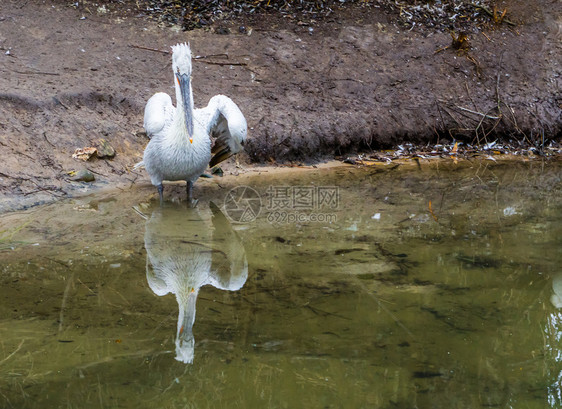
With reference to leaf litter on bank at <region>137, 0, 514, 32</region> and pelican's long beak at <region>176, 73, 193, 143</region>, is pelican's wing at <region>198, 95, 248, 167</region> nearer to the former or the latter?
pelican's long beak at <region>176, 73, 193, 143</region>

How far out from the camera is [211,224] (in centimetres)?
505

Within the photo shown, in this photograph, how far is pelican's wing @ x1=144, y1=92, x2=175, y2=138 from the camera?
5.12 metres

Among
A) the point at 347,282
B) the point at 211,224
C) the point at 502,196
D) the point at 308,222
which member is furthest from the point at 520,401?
the point at 502,196

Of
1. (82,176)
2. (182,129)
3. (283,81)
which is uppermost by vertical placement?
(182,129)

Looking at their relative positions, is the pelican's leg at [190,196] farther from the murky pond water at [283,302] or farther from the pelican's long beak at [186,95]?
the pelican's long beak at [186,95]

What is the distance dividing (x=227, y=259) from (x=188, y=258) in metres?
0.27

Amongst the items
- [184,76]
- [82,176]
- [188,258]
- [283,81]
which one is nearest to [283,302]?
[188,258]

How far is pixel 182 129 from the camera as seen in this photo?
198 inches

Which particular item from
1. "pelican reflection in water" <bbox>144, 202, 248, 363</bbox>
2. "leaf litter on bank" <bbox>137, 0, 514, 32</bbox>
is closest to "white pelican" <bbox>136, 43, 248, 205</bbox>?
"pelican reflection in water" <bbox>144, 202, 248, 363</bbox>

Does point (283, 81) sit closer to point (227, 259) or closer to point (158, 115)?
point (158, 115)

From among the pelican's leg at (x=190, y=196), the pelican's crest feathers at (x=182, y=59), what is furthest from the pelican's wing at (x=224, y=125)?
the pelican's crest feathers at (x=182, y=59)

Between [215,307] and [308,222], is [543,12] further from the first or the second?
[215,307]

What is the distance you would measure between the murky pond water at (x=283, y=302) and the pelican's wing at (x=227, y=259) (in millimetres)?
16

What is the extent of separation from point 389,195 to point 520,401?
3006 mm
